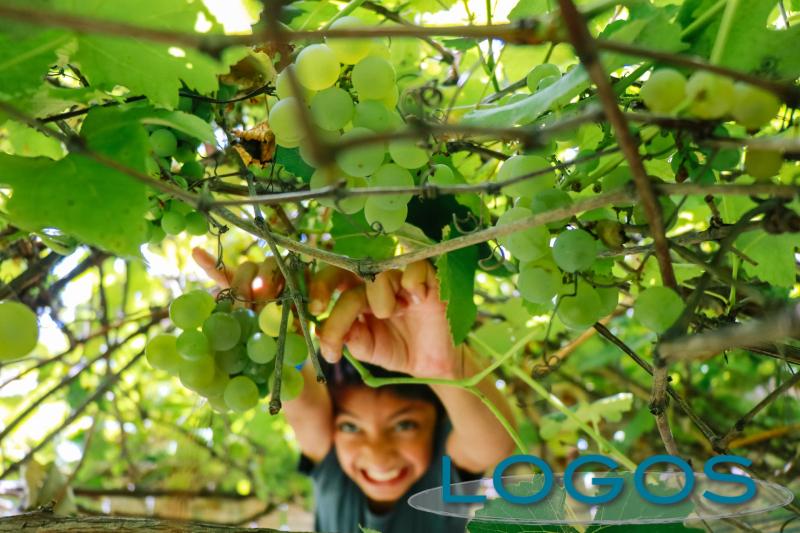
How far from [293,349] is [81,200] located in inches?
12.5

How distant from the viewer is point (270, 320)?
0.82m

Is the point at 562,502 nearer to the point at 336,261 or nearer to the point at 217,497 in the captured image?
the point at 336,261

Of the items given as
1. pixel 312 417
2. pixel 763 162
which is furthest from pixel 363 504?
pixel 763 162

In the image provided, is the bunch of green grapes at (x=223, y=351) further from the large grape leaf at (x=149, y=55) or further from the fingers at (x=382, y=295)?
the large grape leaf at (x=149, y=55)

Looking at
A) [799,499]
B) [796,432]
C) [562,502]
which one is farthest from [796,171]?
[796,432]

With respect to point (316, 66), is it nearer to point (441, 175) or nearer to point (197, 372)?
point (441, 175)

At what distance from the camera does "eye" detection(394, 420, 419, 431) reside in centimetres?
180

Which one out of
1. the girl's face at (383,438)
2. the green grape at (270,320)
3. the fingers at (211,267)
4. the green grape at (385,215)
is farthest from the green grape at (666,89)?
the girl's face at (383,438)

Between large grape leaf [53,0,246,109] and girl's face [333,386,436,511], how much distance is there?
3.99ft

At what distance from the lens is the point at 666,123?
48 cm

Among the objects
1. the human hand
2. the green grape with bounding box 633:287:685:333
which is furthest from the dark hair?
the green grape with bounding box 633:287:685:333

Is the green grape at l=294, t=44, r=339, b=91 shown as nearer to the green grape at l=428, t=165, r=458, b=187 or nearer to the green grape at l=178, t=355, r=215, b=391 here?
the green grape at l=428, t=165, r=458, b=187

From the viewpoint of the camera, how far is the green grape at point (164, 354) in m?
0.82

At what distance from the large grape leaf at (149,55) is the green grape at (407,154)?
0.15 metres
